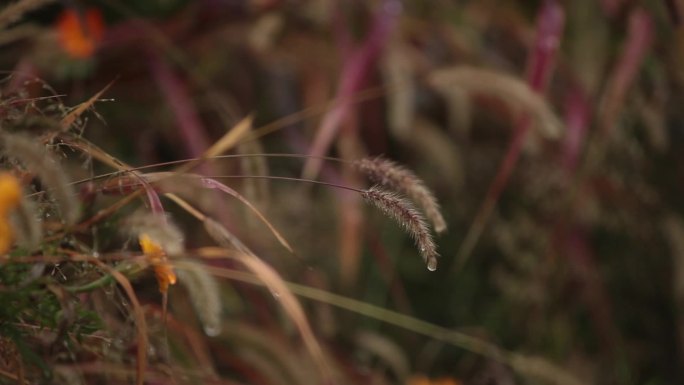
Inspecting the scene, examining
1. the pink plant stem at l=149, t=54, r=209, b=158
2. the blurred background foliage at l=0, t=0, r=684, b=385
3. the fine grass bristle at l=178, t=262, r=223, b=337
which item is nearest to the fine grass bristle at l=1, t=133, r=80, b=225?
the fine grass bristle at l=178, t=262, r=223, b=337

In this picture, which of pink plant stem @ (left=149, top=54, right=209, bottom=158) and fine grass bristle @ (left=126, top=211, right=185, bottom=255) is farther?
pink plant stem @ (left=149, top=54, right=209, bottom=158)

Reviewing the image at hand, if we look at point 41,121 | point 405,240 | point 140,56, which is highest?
point 41,121

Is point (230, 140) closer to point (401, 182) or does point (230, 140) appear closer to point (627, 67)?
point (401, 182)

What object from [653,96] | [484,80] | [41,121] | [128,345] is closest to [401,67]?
[484,80]

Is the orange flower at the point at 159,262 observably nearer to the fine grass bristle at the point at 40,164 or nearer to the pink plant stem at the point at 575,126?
the fine grass bristle at the point at 40,164

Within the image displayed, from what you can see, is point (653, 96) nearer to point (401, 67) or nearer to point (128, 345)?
point (401, 67)

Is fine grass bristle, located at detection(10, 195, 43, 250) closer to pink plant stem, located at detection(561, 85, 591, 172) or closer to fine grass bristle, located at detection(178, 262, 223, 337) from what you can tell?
fine grass bristle, located at detection(178, 262, 223, 337)

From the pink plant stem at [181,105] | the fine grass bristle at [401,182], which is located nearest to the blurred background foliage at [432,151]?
the pink plant stem at [181,105]
